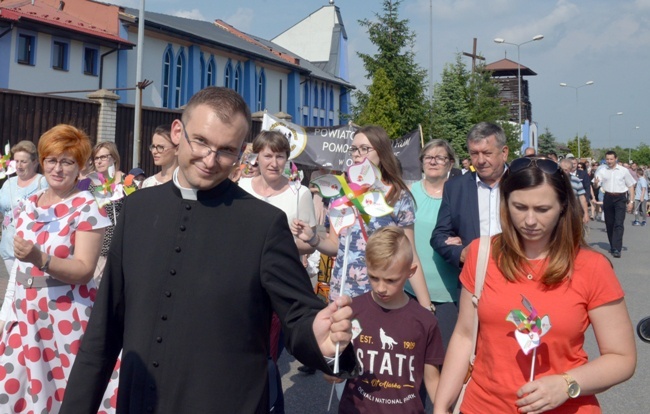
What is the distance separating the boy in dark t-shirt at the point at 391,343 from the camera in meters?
3.80

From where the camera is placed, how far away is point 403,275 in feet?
13.1

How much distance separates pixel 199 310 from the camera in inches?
95.5

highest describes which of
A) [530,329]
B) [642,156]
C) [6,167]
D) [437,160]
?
[642,156]

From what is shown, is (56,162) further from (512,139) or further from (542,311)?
(512,139)

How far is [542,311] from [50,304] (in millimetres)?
2584

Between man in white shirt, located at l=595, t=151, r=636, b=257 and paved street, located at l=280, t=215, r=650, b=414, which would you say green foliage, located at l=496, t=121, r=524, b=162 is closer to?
man in white shirt, located at l=595, t=151, r=636, b=257

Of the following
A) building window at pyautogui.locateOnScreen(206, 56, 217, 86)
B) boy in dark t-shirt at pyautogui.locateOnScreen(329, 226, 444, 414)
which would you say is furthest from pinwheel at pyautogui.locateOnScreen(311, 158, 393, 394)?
building window at pyautogui.locateOnScreen(206, 56, 217, 86)

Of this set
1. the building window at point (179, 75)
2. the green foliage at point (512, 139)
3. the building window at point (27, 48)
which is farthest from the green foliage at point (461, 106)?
the building window at point (27, 48)

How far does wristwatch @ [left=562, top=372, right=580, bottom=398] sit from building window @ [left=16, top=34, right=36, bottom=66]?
94.8 ft

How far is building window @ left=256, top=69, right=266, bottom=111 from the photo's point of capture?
4462cm

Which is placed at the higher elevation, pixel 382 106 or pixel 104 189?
pixel 382 106

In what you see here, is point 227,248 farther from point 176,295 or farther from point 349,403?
point 349,403

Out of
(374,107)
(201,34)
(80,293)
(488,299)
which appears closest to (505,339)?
(488,299)

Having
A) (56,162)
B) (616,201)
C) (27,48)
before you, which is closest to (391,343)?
(56,162)
